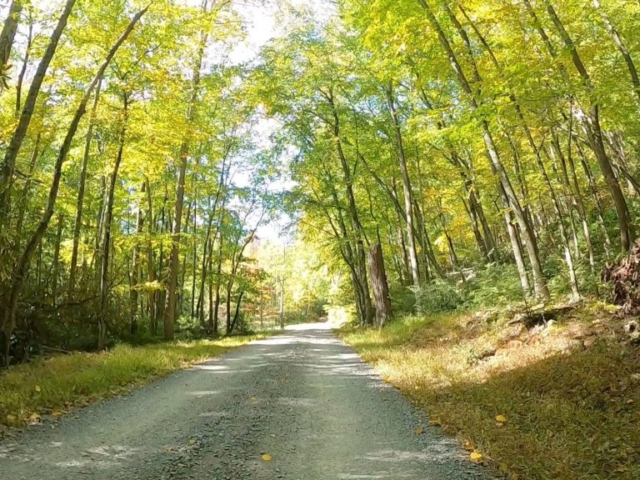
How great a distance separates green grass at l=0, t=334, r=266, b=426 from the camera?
214 inches

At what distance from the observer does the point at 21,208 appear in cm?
845

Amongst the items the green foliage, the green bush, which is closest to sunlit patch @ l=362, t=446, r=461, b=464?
the green foliage

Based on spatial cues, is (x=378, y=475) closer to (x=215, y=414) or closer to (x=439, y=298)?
(x=215, y=414)

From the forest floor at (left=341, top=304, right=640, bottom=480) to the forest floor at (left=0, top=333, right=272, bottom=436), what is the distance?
4496 millimetres

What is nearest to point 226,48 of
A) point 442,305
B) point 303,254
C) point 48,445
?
point 442,305

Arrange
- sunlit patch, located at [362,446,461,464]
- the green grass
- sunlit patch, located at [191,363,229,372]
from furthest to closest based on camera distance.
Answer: sunlit patch, located at [191,363,229,372], the green grass, sunlit patch, located at [362,446,461,464]

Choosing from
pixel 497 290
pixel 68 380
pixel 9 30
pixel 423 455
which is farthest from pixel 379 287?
pixel 423 455

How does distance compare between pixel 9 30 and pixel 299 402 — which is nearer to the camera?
pixel 299 402

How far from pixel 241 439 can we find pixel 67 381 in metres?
3.74

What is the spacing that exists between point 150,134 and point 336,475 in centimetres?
1127

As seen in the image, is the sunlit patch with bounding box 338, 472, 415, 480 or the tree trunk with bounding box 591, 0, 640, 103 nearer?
the sunlit patch with bounding box 338, 472, 415, 480

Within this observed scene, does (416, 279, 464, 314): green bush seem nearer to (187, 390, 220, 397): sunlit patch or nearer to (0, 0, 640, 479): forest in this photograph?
(0, 0, 640, 479): forest

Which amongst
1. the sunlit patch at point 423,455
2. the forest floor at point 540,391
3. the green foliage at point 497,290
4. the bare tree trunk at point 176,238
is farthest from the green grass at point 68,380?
the green foliage at point 497,290

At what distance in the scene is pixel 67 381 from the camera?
22.1 ft
